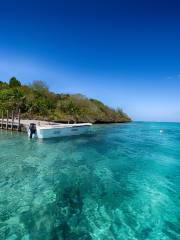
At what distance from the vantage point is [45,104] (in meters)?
48.3

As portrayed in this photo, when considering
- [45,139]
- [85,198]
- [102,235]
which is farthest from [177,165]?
[45,139]

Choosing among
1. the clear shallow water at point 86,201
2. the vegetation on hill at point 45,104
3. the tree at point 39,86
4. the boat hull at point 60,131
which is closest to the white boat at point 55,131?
the boat hull at point 60,131

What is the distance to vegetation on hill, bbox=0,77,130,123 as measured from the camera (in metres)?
42.9

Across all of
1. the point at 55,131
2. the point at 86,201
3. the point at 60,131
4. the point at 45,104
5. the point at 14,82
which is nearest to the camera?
the point at 86,201

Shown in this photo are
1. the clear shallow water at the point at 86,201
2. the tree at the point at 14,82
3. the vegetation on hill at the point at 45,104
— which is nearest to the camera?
the clear shallow water at the point at 86,201

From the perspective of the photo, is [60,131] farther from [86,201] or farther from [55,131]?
[86,201]

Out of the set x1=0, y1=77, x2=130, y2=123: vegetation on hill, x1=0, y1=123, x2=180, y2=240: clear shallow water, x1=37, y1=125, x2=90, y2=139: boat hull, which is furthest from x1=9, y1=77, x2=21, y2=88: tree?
x1=0, y1=123, x2=180, y2=240: clear shallow water

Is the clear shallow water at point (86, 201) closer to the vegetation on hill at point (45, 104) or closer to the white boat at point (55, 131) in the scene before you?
the white boat at point (55, 131)

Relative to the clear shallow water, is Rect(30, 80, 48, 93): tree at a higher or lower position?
higher

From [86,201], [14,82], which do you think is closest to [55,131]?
[86,201]

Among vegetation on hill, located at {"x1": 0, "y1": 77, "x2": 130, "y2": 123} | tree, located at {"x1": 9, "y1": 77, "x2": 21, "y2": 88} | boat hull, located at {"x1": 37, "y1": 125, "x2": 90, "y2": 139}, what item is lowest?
boat hull, located at {"x1": 37, "y1": 125, "x2": 90, "y2": 139}

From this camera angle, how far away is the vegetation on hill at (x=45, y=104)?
4294cm

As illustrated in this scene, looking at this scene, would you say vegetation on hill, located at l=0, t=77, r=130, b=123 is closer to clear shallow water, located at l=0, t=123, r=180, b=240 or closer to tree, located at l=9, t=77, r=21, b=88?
tree, located at l=9, t=77, r=21, b=88

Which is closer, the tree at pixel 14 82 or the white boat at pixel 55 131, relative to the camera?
the white boat at pixel 55 131
